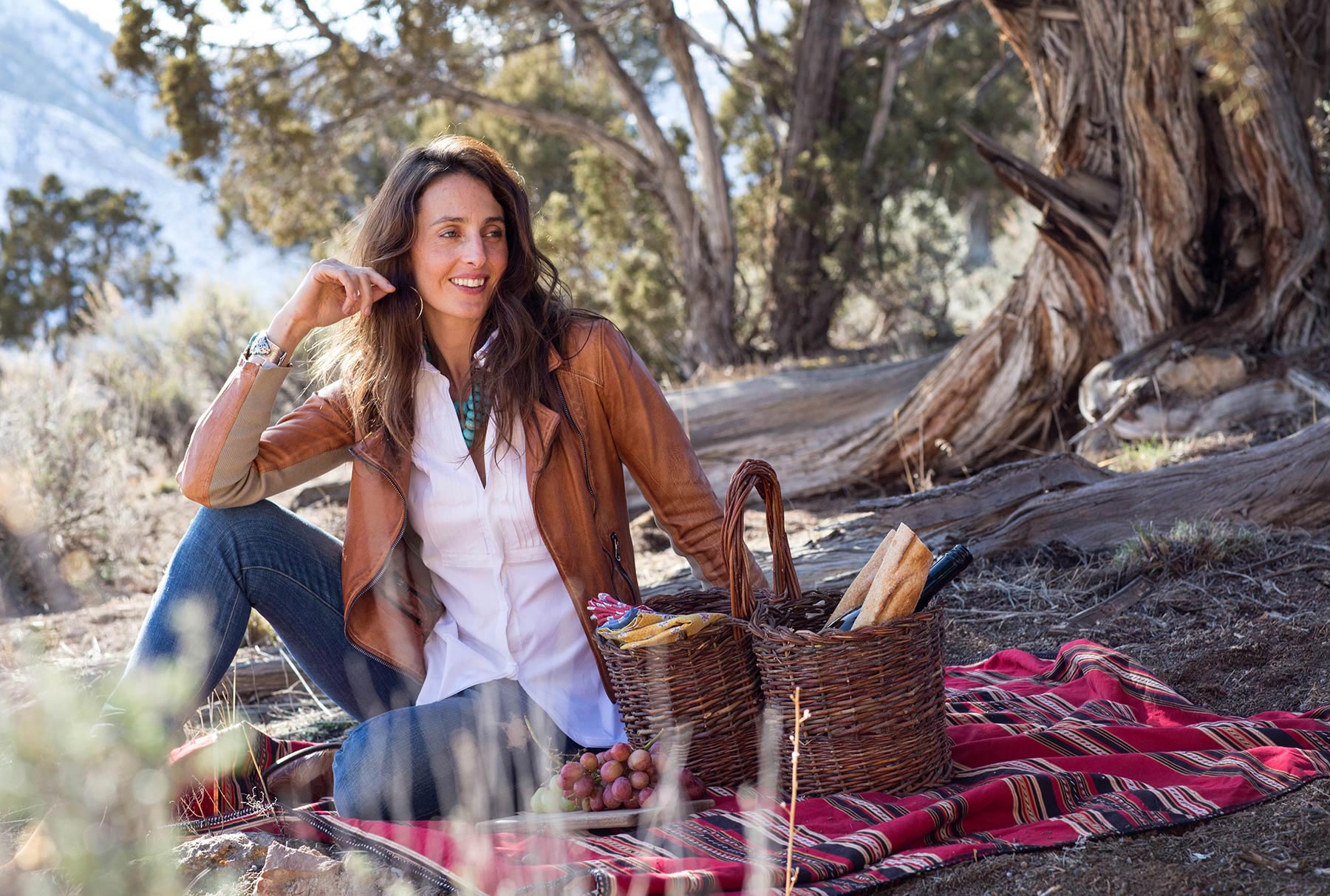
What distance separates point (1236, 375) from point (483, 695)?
3854 mm

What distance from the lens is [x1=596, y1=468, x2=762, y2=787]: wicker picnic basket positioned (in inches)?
82.8

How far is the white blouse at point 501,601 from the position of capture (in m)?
2.41

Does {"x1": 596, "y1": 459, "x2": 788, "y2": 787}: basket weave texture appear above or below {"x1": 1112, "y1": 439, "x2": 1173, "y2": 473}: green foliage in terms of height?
above

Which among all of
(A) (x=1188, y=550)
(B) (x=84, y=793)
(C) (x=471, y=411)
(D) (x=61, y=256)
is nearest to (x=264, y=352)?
(C) (x=471, y=411)

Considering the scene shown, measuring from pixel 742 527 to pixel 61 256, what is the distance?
25045 millimetres

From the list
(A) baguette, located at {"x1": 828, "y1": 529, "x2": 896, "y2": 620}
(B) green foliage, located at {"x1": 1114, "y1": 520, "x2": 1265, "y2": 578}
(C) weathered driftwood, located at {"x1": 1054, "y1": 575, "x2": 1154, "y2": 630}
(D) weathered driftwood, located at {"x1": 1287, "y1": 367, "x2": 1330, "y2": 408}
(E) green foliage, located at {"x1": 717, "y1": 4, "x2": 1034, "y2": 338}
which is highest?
(E) green foliage, located at {"x1": 717, "y1": 4, "x2": 1034, "y2": 338}

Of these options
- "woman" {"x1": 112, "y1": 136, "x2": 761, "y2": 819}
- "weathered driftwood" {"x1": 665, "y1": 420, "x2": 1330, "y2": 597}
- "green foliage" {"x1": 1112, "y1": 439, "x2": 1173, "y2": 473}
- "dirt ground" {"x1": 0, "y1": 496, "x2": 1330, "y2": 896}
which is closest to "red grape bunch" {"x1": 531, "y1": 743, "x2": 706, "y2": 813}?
"woman" {"x1": 112, "y1": 136, "x2": 761, "y2": 819}

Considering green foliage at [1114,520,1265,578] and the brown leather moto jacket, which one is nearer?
the brown leather moto jacket

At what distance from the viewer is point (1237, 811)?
2.00 m

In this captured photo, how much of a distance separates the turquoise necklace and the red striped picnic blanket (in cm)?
82

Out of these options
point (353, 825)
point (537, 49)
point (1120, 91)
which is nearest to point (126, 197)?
point (537, 49)

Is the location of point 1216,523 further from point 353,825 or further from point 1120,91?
point 353,825

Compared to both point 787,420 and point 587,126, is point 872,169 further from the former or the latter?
point 787,420

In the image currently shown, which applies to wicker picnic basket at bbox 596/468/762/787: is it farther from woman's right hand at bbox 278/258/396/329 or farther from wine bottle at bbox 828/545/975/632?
woman's right hand at bbox 278/258/396/329
